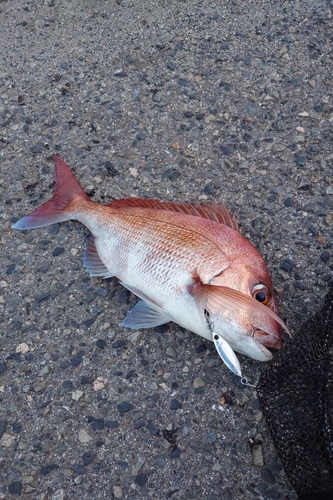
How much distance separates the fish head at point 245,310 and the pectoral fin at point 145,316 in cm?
30

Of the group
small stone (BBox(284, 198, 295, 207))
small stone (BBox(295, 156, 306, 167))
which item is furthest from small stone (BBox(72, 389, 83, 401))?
small stone (BBox(295, 156, 306, 167))

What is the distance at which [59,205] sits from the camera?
283 cm

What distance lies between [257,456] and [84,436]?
76 centimetres

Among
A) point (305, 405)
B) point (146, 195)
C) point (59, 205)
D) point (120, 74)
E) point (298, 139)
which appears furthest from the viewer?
point (120, 74)

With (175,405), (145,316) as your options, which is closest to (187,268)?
(145,316)

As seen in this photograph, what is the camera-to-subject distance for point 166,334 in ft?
8.05

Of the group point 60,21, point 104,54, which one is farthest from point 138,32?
point 60,21

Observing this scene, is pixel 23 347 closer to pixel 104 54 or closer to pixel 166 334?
pixel 166 334

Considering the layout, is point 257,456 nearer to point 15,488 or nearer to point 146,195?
point 15,488

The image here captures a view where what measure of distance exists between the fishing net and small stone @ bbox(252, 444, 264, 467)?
201 mm

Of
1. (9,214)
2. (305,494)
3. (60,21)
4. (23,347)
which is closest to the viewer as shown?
(305,494)

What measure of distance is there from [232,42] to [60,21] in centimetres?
142

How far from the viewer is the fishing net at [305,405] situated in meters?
1.80

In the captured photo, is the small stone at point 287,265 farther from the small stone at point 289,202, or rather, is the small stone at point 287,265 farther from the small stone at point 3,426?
the small stone at point 3,426
